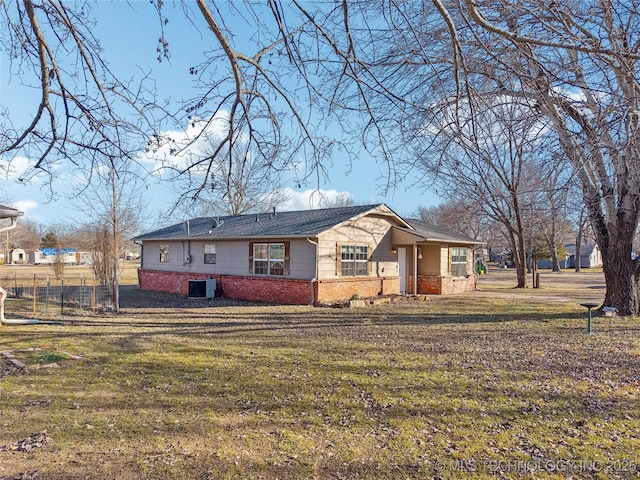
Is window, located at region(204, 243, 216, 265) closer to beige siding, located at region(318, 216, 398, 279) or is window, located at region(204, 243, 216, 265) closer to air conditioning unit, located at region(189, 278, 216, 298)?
air conditioning unit, located at region(189, 278, 216, 298)

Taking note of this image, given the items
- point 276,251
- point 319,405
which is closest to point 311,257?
point 276,251

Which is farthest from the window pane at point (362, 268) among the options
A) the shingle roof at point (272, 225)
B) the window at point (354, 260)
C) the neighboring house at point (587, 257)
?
the neighboring house at point (587, 257)

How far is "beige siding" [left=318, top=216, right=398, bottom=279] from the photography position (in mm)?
16453

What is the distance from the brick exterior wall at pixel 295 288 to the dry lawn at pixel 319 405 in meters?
5.82

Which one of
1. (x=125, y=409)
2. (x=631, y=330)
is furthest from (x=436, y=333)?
(x=125, y=409)

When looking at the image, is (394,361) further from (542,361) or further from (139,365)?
(139,365)

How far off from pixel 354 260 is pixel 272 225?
379cm

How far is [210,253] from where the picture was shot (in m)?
20.2

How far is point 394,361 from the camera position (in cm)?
752

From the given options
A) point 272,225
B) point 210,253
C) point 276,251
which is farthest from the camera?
point 210,253

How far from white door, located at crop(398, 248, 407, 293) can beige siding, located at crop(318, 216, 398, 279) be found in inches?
19.4

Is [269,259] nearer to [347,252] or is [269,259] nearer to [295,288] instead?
[295,288]

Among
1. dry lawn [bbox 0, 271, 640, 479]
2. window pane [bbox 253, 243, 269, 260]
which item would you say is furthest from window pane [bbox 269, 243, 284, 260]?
dry lawn [bbox 0, 271, 640, 479]

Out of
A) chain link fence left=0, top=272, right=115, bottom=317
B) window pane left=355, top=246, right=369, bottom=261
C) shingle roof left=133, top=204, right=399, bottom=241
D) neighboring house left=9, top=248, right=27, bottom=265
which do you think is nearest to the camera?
chain link fence left=0, top=272, right=115, bottom=317
